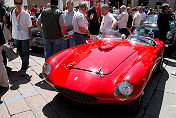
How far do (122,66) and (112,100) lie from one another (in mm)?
678

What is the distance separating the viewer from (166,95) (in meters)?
3.42

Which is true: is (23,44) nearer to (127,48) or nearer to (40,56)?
(40,56)

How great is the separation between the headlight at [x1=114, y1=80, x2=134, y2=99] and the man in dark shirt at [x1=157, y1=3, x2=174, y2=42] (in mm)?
Answer: 4740

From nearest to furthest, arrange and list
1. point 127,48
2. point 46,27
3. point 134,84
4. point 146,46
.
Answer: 1. point 134,84
2. point 127,48
3. point 146,46
4. point 46,27

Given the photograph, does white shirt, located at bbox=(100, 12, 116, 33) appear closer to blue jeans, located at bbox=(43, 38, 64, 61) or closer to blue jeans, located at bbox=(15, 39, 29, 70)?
blue jeans, located at bbox=(43, 38, 64, 61)

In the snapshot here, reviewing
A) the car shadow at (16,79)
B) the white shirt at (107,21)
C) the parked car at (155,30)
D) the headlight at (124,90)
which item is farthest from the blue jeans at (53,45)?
the parked car at (155,30)

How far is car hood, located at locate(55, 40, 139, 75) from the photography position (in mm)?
2760

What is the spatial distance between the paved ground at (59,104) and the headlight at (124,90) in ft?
1.84

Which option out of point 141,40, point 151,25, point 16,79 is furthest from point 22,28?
point 151,25

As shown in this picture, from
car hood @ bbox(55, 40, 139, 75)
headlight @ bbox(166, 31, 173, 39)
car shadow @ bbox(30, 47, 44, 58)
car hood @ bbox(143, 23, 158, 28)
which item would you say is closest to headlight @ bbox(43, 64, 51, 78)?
car hood @ bbox(55, 40, 139, 75)

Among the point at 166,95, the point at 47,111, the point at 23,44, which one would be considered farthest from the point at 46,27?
the point at 166,95

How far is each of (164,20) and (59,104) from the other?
16.6 feet

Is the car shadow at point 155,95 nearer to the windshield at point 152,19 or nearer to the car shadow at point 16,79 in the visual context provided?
the car shadow at point 16,79

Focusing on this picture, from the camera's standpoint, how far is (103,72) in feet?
8.64
